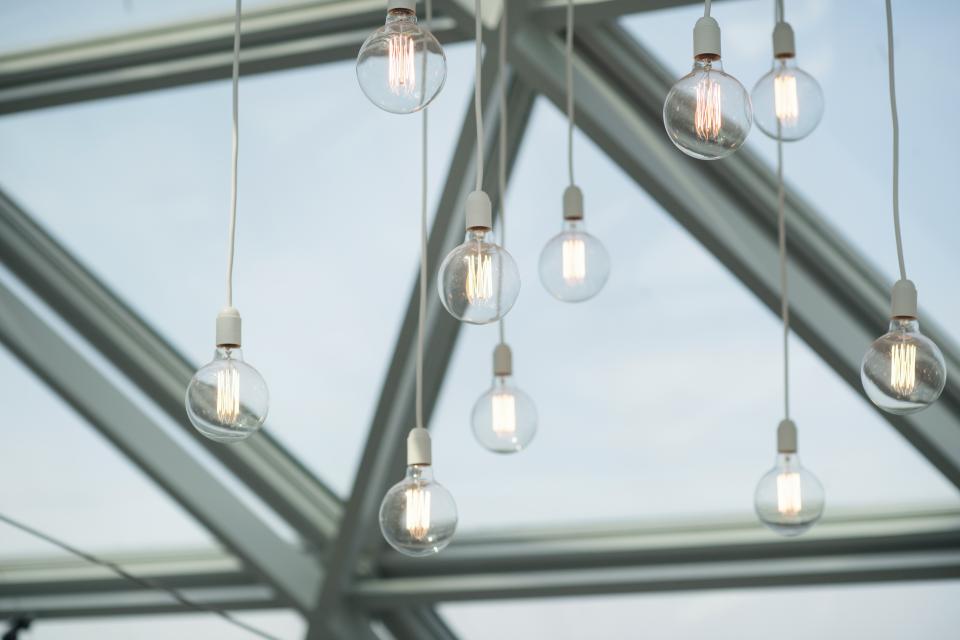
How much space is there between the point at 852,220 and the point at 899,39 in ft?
1.96

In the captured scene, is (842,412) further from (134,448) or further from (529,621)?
(134,448)

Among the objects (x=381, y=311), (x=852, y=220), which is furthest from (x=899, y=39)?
(x=381, y=311)

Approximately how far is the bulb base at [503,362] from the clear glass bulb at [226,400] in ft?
3.34

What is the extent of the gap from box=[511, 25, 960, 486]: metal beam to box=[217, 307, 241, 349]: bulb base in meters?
2.08

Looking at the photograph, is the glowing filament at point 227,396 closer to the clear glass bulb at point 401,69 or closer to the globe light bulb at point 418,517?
the globe light bulb at point 418,517

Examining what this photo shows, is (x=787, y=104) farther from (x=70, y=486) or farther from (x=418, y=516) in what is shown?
(x=70, y=486)

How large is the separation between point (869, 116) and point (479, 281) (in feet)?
8.20

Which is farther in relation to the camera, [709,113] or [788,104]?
[788,104]

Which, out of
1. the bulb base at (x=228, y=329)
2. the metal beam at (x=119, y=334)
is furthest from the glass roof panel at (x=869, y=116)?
the metal beam at (x=119, y=334)

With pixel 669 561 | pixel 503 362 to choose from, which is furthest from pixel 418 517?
pixel 669 561

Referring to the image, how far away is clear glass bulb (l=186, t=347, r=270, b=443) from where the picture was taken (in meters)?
2.30

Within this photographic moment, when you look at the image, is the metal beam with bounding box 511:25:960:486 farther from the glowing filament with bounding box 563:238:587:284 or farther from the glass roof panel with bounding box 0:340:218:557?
the glass roof panel with bounding box 0:340:218:557

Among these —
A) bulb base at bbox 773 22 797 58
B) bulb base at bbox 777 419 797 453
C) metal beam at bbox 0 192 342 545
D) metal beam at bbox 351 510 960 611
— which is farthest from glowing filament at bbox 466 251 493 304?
metal beam at bbox 0 192 342 545

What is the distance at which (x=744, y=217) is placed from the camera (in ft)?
14.9
